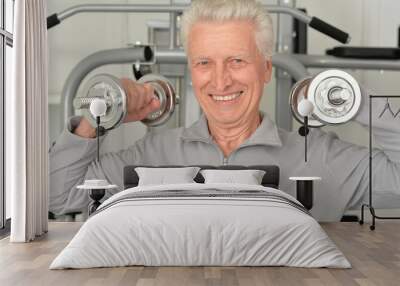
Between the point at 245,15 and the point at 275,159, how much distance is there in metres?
1.45

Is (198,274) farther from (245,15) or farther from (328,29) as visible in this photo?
Answer: (245,15)

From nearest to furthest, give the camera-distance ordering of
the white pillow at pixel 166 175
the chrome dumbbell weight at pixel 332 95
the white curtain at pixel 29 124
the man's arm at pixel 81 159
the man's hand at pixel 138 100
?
1. the white curtain at pixel 29 124
2. the white pillow at pixel 166 175
3. the chrome dumbbell weight at pixel 332 95
4. the man's hand at pixel 138 100
5. the man's arm at pixel 81 159

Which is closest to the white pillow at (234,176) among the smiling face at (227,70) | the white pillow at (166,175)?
the white pillow at (166,175)

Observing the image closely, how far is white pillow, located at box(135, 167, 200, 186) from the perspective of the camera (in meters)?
6.41

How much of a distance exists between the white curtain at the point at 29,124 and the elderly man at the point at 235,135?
835 millimetres

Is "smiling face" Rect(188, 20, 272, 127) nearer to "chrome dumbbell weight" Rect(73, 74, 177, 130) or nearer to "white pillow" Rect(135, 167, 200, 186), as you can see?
"chrome dumbbell weight" Rect(73, 74, 177, 130)

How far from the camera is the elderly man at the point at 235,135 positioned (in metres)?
6.81

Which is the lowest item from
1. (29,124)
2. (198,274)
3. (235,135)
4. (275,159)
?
(198,274)

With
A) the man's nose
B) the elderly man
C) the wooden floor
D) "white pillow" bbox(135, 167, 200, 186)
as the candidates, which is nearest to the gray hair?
the elderly man

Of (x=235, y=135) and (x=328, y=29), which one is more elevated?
(x=328, y=29)

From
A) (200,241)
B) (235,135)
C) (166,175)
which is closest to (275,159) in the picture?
(235,135)

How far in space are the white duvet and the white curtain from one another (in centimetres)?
136

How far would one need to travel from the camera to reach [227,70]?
6789 mm

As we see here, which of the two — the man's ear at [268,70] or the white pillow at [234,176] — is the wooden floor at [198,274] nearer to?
the white pillow at [234,176]
